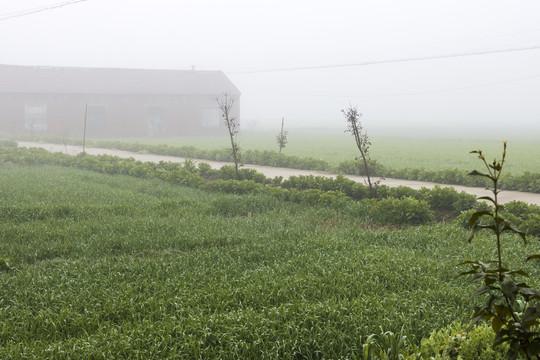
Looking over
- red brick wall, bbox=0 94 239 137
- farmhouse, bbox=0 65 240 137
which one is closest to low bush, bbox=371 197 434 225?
farmhouse, bbox=0 65 240 137

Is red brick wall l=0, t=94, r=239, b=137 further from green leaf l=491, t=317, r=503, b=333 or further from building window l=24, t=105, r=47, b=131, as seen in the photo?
green leaf l=491, t=317, r=503, b=333

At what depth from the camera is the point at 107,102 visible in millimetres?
47219

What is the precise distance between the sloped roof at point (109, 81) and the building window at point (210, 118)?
1731 millimetres

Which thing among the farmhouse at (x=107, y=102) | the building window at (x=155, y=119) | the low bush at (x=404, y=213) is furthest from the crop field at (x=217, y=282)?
the building window at (x=155, y=119)

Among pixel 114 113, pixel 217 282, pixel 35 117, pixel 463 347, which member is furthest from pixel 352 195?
pixel 35 117

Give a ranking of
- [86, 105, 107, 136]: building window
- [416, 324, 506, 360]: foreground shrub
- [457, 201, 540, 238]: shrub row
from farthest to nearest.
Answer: [86, 105, 107, 136]: building window → [457, 201, 540, 238]: shrub row → [416, 324, 506, 360]: foreground shrub

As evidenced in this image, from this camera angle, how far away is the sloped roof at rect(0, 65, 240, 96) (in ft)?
151

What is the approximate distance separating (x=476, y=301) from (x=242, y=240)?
11.5ft

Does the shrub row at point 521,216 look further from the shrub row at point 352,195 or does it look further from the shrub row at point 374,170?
the shrub row at point 374,170

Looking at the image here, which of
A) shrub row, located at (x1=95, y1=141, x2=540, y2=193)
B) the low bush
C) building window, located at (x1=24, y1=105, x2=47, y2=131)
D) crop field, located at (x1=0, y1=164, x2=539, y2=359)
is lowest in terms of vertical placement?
crop field, located at (x1=0, y1=164, x2=539, y2=359)

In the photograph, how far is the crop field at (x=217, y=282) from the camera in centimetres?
414

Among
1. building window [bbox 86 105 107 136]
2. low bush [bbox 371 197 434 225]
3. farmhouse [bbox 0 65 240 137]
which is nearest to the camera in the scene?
low bush [bbox 371 197 434 225]

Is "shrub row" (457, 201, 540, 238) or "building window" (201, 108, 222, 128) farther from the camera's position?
"building window" (201, 108, 222, 128)

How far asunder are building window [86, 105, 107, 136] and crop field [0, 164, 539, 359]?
128 feet
